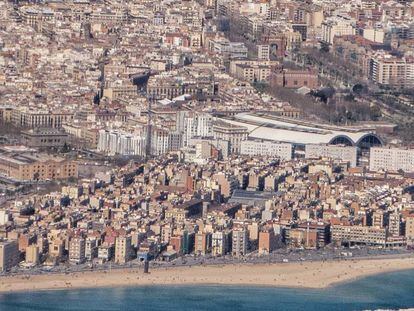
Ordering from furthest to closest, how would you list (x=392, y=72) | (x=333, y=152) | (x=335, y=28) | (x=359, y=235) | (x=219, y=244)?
(x=335, y=28)
(x=392, y=72)
(x=333, y=152)
(x=359, y=235)
(x=219, y=244)

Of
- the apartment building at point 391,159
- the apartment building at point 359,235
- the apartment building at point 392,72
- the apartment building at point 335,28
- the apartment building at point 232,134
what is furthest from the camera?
the apartment building at point 335,28

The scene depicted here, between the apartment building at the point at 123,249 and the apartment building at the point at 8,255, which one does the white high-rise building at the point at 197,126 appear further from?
the apartment building at the point at 8,255

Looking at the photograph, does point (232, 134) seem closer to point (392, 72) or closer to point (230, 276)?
point (392, 72)

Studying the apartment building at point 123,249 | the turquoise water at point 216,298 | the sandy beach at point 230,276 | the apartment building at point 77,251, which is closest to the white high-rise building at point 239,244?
the sandy beach at point 230,276

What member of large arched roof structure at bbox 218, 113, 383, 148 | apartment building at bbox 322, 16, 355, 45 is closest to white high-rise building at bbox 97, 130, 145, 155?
large arched roof structure at bbox 218, 113, 383, 148

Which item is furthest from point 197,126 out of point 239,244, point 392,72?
point 392,72

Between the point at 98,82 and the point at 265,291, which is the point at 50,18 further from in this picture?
the point at 265,291

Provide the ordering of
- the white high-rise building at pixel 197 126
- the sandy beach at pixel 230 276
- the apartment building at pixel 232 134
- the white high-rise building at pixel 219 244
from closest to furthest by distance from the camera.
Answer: the sandy beach at pixel 230 276
the white high-rise building at pixel 219 244
the apartment building at pixel 232 134
the white high-rise building at pixel 197 126
